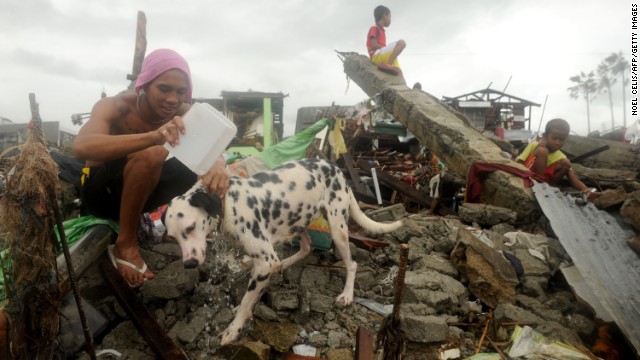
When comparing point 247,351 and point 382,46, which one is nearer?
point 247,351

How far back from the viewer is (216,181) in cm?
301

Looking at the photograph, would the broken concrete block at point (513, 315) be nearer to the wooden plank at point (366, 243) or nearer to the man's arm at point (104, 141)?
the wooden plank at point (366, 243)

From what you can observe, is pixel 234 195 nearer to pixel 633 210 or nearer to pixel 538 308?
pixel 538 308

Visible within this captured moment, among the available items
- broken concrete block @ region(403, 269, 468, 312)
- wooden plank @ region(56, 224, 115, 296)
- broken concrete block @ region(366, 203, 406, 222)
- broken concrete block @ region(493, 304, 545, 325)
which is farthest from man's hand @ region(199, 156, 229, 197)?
broken concrete block @ region(366, 203, 406, 222)

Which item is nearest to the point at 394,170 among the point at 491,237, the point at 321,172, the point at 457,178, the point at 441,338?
the point at 457,178

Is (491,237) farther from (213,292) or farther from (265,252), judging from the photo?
(213,292)

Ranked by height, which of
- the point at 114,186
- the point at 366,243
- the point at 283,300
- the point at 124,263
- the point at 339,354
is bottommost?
the point at 339,354

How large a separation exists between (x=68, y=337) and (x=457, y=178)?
752cm

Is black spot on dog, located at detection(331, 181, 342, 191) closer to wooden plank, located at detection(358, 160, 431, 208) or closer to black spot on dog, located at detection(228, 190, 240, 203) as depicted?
black spot on dog, located at detection(228, 190, 240, 203)

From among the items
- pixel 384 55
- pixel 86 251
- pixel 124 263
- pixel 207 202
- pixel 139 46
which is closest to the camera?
pixel 207 202

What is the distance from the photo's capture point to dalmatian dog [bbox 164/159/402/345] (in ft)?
9.12

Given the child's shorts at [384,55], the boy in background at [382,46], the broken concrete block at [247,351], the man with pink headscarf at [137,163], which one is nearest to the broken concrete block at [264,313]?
the broken concrete block at [247,351]

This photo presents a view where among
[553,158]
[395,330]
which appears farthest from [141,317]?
[553,158]

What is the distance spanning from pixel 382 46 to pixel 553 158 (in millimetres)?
5551
